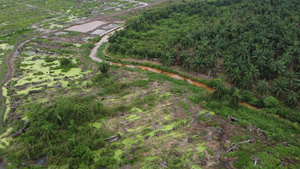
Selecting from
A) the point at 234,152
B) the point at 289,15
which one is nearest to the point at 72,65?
the point at 234,152

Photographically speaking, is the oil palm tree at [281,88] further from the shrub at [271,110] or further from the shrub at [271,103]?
the shrub at [271,110]

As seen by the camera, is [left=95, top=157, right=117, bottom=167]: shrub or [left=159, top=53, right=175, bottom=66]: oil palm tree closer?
[left=95, top=157, right=117, bottom=167]: shrub

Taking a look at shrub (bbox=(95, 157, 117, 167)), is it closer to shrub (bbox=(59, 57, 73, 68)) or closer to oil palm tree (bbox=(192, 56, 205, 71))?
oil palm tree (bbox=(192, 56, 205, 71))

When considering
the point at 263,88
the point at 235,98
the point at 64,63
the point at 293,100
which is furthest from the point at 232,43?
the point at 64,63

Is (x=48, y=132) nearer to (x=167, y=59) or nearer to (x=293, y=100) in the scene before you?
(x=167, y=59)

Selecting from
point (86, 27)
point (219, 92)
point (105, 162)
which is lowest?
point (105, 162)

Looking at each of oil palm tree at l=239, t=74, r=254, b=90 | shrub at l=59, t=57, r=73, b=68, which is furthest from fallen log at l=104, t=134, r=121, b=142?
shrub at l=59, t=57, r=73, b=68
